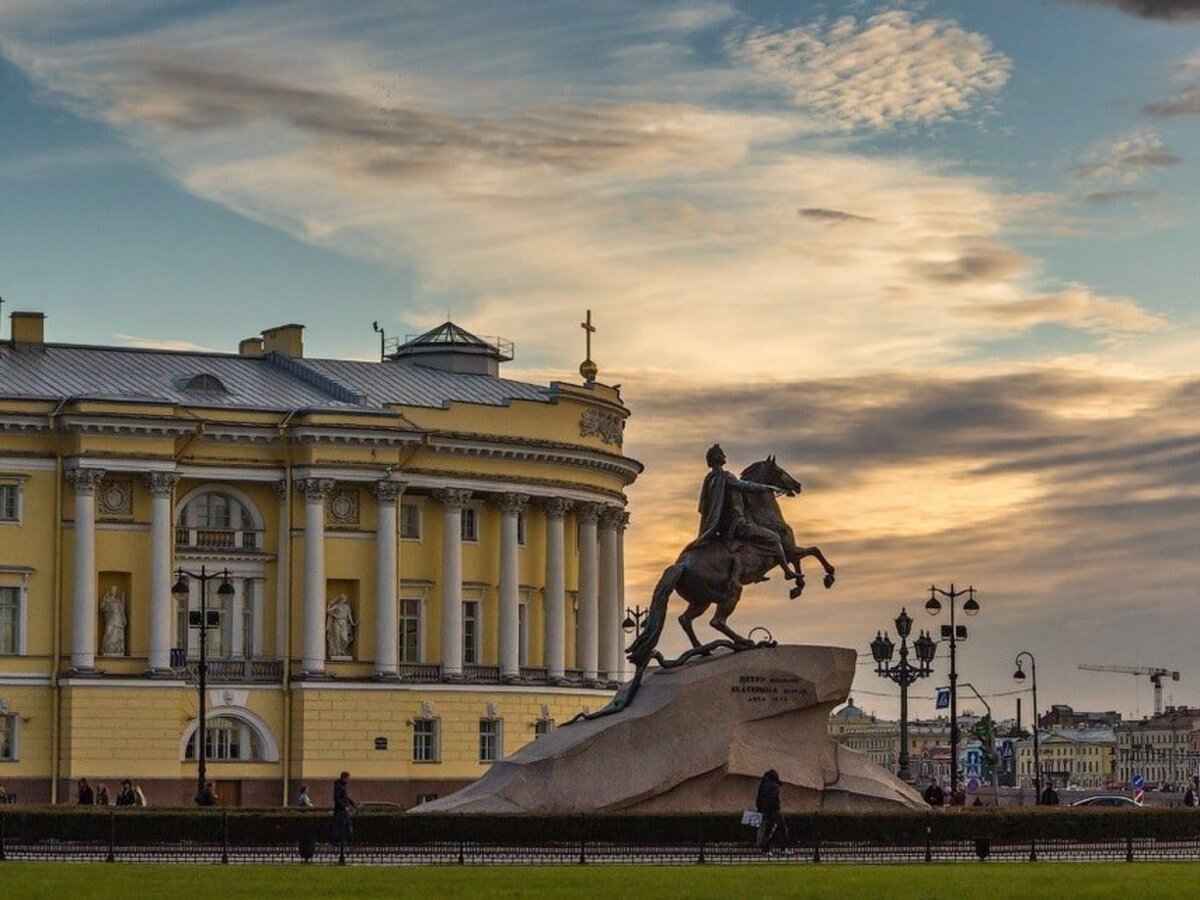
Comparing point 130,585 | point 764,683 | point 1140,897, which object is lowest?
point 1140,897

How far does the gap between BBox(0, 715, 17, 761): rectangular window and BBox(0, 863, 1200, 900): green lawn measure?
145 feet

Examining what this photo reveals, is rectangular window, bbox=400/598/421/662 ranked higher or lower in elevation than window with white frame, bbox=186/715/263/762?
higher

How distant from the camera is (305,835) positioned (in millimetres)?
45031

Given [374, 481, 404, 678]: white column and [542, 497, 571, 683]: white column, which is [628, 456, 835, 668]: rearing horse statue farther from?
[542, 497, 571, 683]: white column

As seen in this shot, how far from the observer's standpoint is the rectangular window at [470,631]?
320 ft

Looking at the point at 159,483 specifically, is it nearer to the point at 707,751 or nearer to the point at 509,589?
the point at 509,589

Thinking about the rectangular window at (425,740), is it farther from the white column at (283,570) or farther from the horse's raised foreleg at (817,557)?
the horse's raised foreleg at (817,557)

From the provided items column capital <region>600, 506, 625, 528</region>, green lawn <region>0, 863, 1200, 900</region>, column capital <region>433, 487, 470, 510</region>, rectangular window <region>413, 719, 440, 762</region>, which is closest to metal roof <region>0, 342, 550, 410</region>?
column capital <region>433, 487, 470, 510</region>

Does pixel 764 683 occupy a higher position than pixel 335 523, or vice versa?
pixel 335 523

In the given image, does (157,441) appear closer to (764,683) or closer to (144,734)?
(144,734)

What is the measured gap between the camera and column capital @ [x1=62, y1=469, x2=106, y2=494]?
287 feet

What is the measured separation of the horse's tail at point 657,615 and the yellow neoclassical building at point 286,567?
35486 mm

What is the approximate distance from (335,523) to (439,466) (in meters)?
4.45

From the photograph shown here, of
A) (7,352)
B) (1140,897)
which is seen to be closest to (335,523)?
(7,352)
